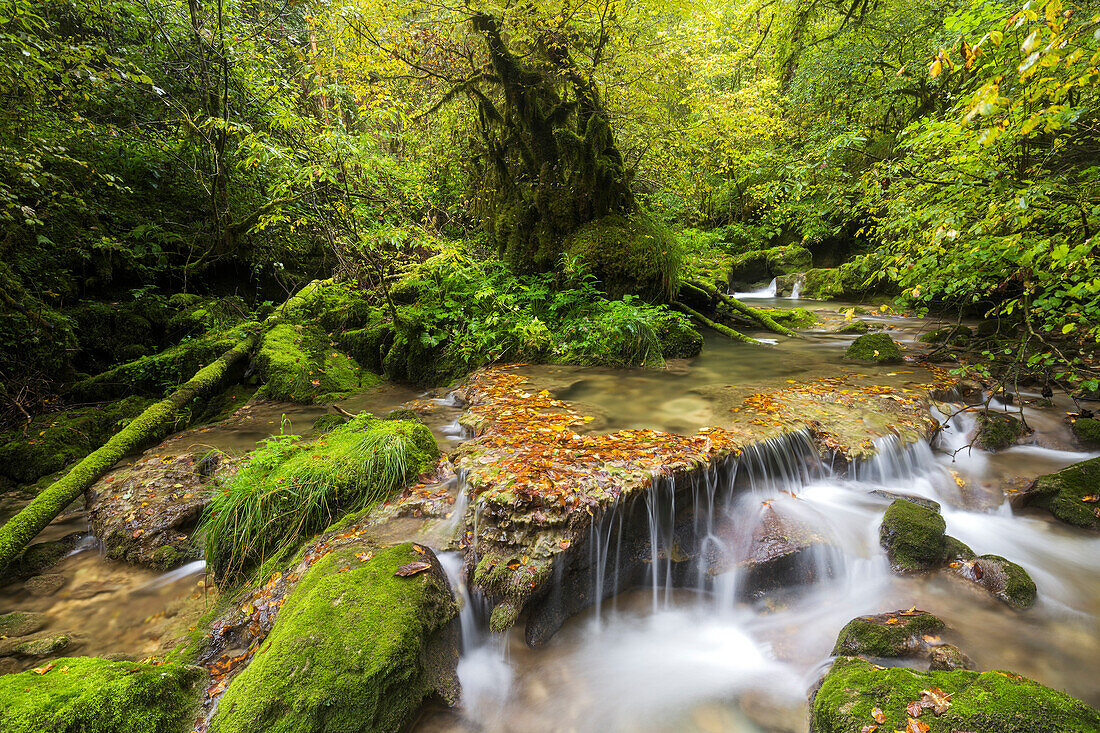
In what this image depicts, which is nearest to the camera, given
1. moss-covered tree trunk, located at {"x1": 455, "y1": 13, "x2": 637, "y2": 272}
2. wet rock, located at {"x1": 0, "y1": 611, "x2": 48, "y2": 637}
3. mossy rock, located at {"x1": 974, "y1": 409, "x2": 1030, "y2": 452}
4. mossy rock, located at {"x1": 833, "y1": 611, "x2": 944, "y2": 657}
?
mossy rock, located at {"x1": 833, "y1": 611, "x2": 944, "y2": 657}

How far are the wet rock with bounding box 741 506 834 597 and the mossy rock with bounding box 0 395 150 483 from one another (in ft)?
26.4

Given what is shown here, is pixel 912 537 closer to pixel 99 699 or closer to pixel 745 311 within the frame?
pixel 99 699

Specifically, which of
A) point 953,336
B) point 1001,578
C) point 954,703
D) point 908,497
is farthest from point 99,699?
point 953,336

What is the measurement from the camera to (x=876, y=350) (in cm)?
745

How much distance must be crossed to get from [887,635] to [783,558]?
0.89m

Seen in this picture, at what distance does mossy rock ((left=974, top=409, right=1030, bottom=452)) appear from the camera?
5180 millimetres

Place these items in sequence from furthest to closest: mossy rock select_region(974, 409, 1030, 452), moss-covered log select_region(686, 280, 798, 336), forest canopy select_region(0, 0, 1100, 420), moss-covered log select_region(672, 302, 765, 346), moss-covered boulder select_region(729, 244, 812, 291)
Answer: moss-covered boulder select_region(729, 244, 812, 291), moss-covered log select_region(686, 280, 798, 336), moss-covered log select_region(672, 302, 765, 346), forest canopy select_region(0, 0, 1100, 420), mossy rock select_region(974, 409, 1030, 452)

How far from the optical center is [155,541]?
4.05 metres

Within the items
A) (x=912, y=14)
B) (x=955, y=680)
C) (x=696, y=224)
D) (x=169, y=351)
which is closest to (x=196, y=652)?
(x=955, y=680)

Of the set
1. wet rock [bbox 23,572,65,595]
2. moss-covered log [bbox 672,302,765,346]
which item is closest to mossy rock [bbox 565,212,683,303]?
moss-covered log [bbox 672,302,765,346]

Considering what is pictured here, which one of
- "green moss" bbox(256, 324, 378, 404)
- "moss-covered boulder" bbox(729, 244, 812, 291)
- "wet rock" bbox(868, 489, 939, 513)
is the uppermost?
"moss-covered boulder" bbox(729, 244, 812, 291)

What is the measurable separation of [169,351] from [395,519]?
6577mm

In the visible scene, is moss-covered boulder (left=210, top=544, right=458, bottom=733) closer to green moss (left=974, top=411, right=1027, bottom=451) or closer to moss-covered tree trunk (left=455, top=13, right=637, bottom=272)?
green moss (left=974, top=411, right=1027, bottom=451)

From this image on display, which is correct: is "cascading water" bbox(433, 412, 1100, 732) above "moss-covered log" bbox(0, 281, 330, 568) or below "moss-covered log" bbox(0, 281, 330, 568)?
below
